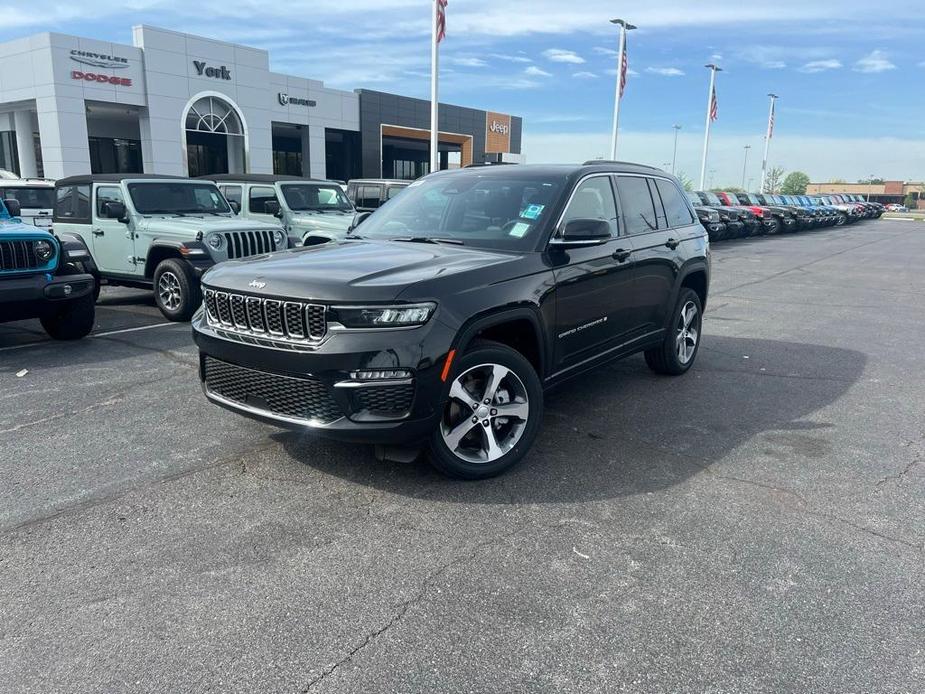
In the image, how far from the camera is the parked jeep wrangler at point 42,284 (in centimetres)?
689

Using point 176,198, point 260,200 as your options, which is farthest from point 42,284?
point 260,200

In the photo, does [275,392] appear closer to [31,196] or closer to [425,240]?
[425,240]

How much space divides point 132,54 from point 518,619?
31.9 metres

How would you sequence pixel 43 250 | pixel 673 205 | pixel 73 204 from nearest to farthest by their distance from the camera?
1. pixel 673 205
2. pixel 43 250
3. pixel 73 204

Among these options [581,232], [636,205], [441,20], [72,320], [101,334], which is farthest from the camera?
[441,20]

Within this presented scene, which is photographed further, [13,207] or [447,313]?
[13,207]

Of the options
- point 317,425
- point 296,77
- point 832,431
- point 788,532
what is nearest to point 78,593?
point 317,425

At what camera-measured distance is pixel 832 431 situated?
516cm

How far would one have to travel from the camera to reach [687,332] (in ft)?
22.0

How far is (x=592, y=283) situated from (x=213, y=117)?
31995 mm

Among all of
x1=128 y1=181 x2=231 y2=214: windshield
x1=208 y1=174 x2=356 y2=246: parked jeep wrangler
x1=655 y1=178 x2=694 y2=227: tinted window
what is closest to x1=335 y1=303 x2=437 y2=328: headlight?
x1=655 y1=178 x2=694 y2=227: tinted window

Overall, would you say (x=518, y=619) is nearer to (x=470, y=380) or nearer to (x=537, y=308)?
(x=470, y=380)

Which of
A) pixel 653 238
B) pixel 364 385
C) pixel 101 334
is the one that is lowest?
pixel 101 334

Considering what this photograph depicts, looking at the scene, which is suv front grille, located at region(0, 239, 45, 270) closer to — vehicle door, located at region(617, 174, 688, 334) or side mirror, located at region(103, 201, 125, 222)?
side mirror, located at region(103, 201, 125, 222)
